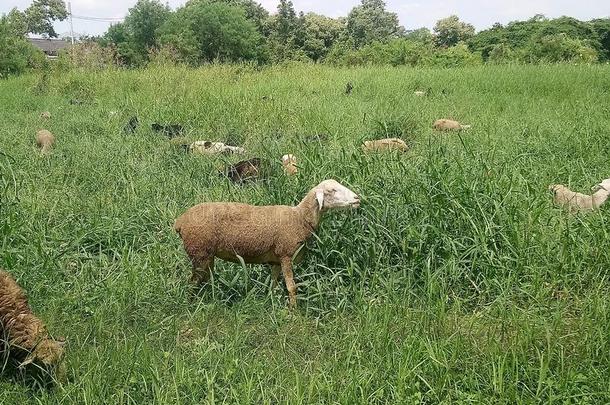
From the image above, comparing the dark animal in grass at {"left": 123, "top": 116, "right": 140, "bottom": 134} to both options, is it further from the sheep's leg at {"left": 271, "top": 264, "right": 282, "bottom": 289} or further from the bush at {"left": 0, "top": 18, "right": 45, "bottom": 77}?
the bush at {"left": 0, "top": 18, "right": 45, "bottom": 77}

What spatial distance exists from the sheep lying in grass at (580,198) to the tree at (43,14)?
67.3 metres

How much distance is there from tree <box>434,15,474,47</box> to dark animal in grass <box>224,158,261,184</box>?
4244cm

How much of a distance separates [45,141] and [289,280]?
4.93 meters

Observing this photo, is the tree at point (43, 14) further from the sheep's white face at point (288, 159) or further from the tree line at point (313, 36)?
the sheep's white face at point (288, 159)

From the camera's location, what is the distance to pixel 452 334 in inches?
120

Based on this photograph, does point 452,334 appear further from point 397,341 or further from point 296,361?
point 296,361

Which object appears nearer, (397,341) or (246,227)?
(397,341)

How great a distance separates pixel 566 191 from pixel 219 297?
281cm

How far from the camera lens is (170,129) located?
25.1 feet

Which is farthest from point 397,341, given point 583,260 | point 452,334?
point 583,260

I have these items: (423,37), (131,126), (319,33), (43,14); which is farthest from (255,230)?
(43,14)

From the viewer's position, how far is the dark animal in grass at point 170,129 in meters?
7.52

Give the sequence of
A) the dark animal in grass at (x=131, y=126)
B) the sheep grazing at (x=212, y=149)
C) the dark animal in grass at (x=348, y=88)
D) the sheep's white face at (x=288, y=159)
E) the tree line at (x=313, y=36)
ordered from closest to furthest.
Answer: the sheep's white face at (x=288, y=159) < the sheep grazing at (x=212, y=149) < the dark animal in grass at (x=131, y=126) < the dark animal in grass at (x=348, y=88) < the tree line at (x=313, y=36)

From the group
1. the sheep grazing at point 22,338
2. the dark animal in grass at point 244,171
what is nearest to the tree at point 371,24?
the dark animal in grass at point 244,171
